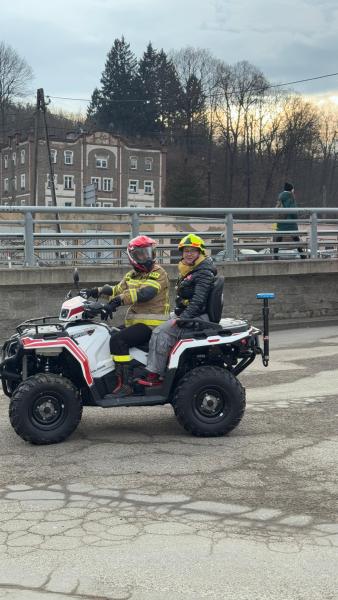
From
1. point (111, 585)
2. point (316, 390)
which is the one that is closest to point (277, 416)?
point (316, 390)

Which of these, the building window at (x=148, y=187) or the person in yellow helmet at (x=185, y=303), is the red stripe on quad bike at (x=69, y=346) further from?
the building window at (x=148, y=187)

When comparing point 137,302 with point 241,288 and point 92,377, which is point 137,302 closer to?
point 92,377

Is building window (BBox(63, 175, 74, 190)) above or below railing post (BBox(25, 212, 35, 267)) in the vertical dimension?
above

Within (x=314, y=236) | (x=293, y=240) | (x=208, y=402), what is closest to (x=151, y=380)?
(x=208, y=402)

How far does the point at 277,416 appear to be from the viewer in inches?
262

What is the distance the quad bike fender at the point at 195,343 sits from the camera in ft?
Result: 19.1

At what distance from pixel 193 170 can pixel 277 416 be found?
243 ft

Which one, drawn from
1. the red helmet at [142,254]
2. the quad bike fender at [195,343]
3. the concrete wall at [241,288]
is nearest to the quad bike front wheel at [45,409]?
the quad bike fender at [195,343]

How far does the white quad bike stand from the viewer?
5.65 meters

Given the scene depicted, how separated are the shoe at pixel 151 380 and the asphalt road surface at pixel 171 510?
1.62ft

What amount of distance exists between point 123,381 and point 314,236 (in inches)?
332

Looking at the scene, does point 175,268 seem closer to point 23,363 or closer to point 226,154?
point 23,363

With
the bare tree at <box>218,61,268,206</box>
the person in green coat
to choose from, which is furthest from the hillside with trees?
the person in green coat

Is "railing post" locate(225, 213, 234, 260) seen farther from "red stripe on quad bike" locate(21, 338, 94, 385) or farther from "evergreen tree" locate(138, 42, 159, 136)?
"evergreen tree" locate(138, 42, 159, 136)
